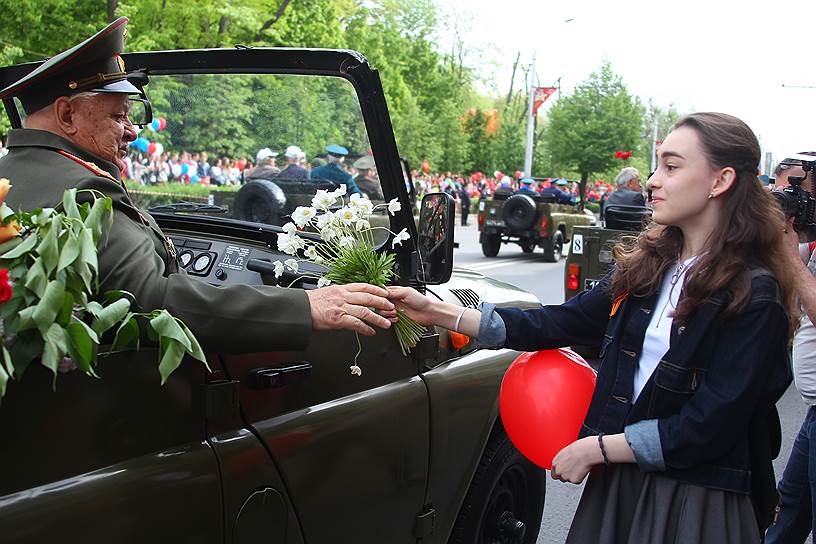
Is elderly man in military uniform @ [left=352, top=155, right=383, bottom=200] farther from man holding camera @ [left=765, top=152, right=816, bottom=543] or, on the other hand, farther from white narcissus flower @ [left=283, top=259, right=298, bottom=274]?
man holding camera @ [left=765, top=152, right=816, bottom=543]

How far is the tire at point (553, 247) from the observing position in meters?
20.5

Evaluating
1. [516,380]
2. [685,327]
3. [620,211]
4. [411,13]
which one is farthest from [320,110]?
[411,13]

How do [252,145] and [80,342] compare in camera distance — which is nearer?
[80,342]

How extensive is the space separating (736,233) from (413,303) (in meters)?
0.97

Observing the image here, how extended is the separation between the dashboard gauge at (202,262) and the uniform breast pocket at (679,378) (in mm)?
1734

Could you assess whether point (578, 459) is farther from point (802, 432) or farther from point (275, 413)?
point (802, 432)

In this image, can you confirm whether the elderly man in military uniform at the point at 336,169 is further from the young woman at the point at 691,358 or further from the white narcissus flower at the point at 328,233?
the young woman at the point at 691,358

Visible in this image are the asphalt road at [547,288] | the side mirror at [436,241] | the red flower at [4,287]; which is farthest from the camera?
the asphalt road at [547,288]

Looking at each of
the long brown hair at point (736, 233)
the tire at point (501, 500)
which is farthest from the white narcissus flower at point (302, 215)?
the tire at point (501, 500)

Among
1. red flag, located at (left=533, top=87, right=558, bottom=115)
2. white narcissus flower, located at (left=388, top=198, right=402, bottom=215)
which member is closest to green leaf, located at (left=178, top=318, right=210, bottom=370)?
white narcissus flower, located at (left=388, top=198, right=402, bottom=215)

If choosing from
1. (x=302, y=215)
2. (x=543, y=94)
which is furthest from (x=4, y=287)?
(x=543, y=94)

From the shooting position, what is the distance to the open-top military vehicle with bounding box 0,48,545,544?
1845 millimetres

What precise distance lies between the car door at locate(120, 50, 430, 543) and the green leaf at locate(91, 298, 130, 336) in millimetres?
459

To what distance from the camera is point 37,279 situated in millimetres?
1630
